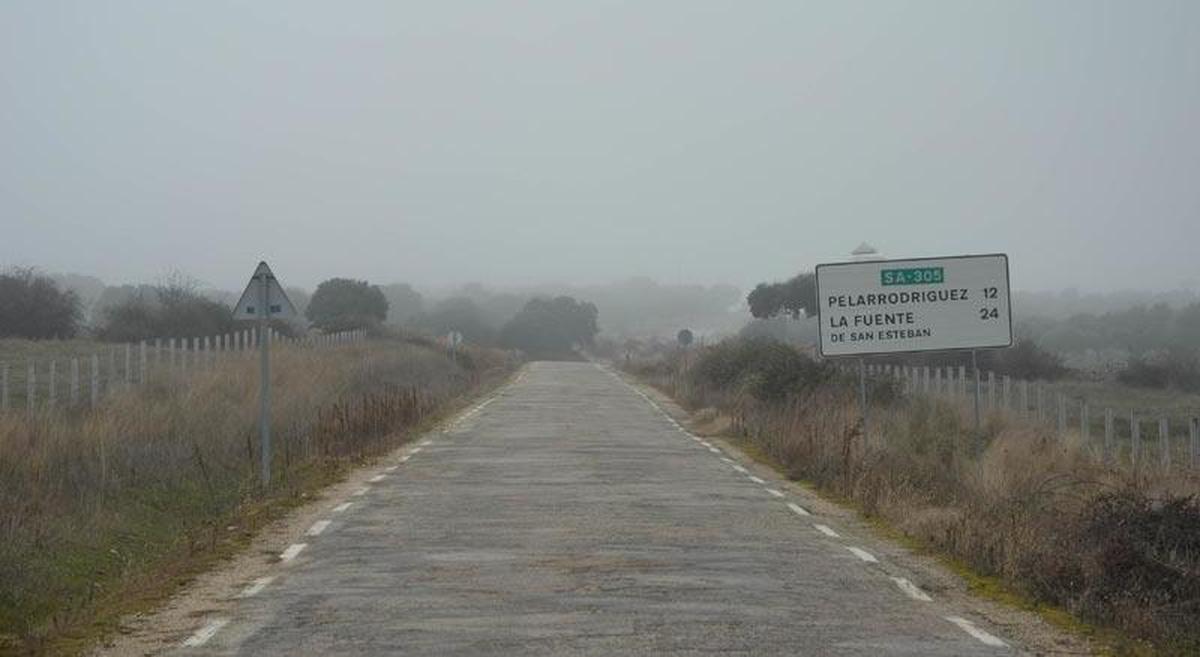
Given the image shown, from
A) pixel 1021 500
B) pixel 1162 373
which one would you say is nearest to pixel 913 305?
pixel 1021 500

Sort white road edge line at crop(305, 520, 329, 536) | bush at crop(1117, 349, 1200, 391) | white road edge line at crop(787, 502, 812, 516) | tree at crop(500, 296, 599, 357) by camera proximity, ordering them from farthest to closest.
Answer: tree at crop(500, 296, 599, 357) < bush at crop(1117, 349, 1200, 391) < white road edge line at crop(787, 502, 812, 516) < white road edge line at crop(305, 520, 329, 536)

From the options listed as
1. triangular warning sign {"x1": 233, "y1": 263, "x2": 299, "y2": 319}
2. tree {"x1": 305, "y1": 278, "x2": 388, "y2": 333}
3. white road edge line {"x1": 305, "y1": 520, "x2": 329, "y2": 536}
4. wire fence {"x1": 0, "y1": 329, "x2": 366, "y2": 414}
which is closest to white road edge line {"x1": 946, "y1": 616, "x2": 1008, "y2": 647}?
white road edge line {"x1": 305, "y1": 520, "x2": 329, "y2": 536}

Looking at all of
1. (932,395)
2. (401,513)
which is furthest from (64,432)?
(932,395)

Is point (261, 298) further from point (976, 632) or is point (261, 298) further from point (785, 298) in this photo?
point (785, 298)

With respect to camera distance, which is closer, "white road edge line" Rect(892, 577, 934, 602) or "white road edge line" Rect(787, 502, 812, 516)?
"white road edge line" Rect(892, 577, 934, 602)

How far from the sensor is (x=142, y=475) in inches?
795

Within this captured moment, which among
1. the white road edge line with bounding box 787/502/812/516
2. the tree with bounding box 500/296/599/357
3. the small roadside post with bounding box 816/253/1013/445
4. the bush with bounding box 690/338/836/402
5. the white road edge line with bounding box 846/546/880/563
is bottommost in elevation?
the white road edge line with bounding box 846/546/880/563

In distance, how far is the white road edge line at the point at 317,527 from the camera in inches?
610

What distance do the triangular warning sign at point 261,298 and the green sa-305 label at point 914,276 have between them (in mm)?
8971

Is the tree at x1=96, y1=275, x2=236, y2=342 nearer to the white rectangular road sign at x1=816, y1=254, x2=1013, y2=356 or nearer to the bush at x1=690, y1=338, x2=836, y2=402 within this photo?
the bush at x1=690, y1=338, x2=836, y2=402

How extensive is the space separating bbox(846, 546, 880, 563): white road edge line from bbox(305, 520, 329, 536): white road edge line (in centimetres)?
518

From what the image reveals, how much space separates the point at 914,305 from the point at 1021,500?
7.13 metres

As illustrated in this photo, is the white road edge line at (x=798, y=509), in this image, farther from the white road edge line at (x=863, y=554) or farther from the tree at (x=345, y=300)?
the tree at (x=345, y=300)

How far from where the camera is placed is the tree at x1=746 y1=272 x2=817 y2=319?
95.9 metres
